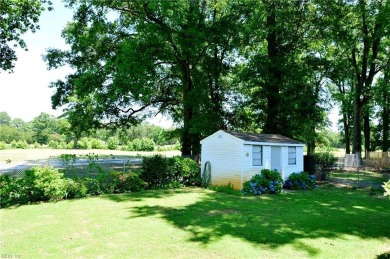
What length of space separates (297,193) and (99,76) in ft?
49.6

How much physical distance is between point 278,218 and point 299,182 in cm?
777

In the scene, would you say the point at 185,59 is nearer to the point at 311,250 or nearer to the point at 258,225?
the point at 258,225

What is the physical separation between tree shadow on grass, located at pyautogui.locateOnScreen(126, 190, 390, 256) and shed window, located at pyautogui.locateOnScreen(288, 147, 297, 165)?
14.3ft

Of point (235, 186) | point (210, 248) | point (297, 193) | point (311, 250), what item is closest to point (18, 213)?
point (210, 248)

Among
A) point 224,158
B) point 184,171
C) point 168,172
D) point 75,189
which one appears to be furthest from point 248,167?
point 75,189

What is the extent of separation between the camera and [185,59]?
74.2ft

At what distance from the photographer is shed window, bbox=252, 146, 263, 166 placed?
1558 centimetres

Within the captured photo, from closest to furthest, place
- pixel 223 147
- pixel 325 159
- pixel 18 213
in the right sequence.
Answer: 1. pixel 18 213
2. pixel 223 147
3. pixel 325 159

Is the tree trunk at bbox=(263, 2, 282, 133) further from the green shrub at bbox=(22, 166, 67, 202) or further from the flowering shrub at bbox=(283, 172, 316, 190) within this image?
the green shrub at bbox=(22, 166, 67, 202)

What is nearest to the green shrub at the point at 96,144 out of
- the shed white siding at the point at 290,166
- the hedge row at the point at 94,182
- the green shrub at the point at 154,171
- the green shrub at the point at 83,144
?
the green shrub at the point at 83,144

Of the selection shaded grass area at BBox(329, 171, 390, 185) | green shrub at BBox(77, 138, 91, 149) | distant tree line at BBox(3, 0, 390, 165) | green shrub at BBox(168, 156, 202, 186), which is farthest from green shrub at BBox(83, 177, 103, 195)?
green shrub at BBox(77, 138, 91, 149)

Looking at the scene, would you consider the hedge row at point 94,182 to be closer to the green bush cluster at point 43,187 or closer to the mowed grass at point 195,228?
the green bush cluster at point 43,187

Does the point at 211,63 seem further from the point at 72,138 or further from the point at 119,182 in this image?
the point at 72,138

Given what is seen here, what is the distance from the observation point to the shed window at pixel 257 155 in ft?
51.1
